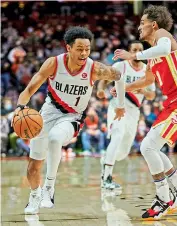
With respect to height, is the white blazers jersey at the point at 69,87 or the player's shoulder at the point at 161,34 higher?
the player's shoulder at the point at 161,34

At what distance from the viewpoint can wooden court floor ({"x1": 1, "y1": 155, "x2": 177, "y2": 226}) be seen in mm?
→ 5555

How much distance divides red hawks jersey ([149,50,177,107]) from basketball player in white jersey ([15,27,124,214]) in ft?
1.94

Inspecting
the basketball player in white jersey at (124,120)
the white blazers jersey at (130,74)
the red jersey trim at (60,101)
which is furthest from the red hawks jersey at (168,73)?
the white blazers jersey at (130,74)

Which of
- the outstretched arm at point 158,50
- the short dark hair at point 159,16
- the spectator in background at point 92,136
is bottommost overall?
the spectator in background at point 92,136

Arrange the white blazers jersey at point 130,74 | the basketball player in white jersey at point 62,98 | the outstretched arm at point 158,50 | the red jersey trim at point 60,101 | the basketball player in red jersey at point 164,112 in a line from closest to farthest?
the outstretched arm at point 158,50 → the basketball player in red jersey at point 164,112 → the basketball player in white jersey at point 62,98 → the red jersey trim at point 60,101 → the white blazers jersey at point 130,74

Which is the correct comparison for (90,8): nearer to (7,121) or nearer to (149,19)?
(7,121)

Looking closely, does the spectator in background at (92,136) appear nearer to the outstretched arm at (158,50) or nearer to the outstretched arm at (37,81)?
the outstretched arm at (37,81)

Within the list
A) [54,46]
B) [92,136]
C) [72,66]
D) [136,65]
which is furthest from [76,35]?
[54,46]

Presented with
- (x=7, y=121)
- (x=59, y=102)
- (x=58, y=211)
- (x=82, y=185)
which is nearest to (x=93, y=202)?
(x=58, y=211)

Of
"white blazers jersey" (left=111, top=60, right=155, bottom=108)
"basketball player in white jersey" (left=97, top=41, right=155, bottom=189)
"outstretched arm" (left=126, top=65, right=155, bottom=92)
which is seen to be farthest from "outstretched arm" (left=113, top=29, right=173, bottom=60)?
"white blazers jersey" (left=111, top=60, right=155, bottom=108)

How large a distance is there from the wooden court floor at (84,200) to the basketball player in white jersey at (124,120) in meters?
0.36

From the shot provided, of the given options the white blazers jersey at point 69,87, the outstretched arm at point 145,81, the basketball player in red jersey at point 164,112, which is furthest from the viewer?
the outstretched arm at point 145,81

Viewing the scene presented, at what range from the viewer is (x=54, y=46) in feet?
68.4

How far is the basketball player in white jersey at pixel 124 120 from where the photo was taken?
8.17m
